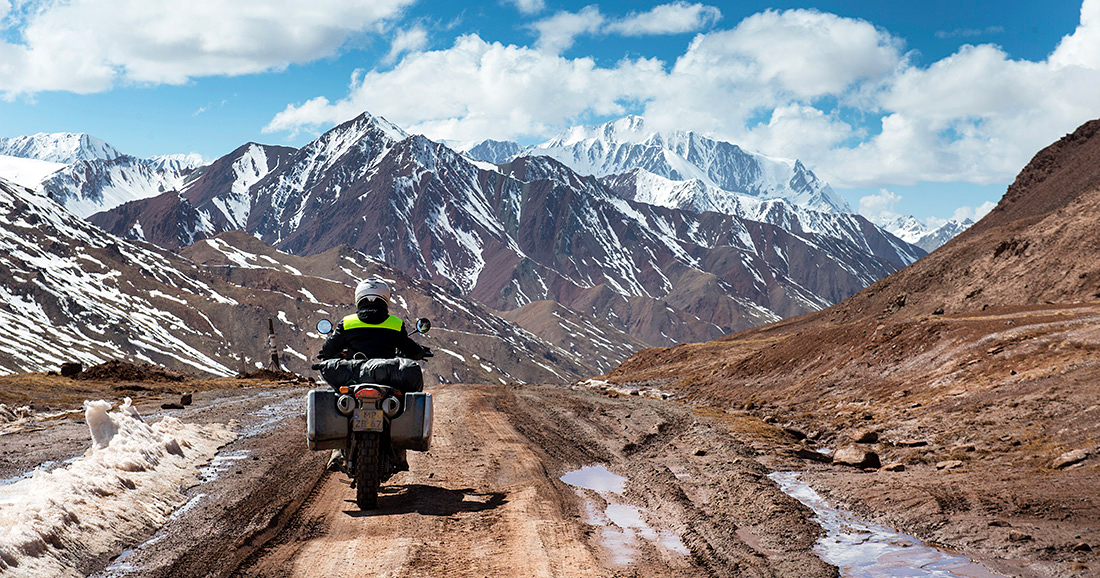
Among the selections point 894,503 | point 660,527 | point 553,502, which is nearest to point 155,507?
point 553,502

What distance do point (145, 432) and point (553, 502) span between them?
6342mm

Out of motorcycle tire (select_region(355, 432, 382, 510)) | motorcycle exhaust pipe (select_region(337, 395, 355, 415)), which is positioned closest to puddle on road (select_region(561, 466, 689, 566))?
motorcycle tire (select_region(355, 432, 382, 510))

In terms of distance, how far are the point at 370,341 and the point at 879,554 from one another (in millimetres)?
6729

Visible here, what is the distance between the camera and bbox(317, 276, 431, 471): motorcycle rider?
447 inches

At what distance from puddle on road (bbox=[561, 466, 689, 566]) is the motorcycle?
A: 244cm

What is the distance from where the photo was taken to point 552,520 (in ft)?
31.2

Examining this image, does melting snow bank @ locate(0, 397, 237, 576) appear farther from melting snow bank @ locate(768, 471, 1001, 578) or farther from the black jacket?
melting snow bank @ locate(768, 471, 1001, 578)

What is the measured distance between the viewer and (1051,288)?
39438 millimetres

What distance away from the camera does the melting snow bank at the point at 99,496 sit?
7.33 meters

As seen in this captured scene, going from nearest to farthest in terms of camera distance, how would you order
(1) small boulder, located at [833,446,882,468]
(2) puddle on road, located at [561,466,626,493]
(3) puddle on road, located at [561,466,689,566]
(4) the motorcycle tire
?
(3) puddle on road, located at [561,466,689,566]
(4) the motorcycle tire
(2) puddle on road, located at [561,466,626,493]
(1) small boulder, located at [833,446,882,468]

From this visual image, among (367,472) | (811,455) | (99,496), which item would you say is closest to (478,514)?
(367,472)

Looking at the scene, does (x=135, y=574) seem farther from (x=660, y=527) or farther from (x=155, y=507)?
(x=660, y=527)

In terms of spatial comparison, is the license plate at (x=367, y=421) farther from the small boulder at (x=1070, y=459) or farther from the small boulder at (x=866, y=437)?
the small boulder at (x=866, y=437)

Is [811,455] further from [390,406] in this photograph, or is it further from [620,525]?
[390,406]
